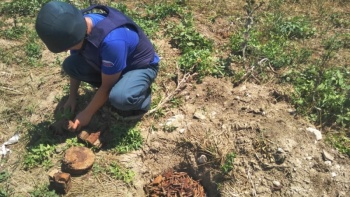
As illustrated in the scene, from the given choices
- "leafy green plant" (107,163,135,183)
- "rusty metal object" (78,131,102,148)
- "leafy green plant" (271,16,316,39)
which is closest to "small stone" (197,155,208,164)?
"leafy green plant" (107,163,135,183)

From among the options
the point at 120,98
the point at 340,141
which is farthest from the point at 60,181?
the point at 340,141

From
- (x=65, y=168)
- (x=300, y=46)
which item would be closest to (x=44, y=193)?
(x=65, y=168)

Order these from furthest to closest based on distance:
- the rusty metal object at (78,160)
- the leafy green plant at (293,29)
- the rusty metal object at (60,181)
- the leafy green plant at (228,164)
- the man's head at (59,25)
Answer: the leafy green plant at (293,29), the leafy green plant at (228,164), the rusty metal object at (78,160), the rusty metal object at (60,181), the man's head at (59,25)

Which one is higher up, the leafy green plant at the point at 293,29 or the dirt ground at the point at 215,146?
the leafy green plant at the point at 293,29

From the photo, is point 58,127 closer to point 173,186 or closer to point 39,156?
point 39,156

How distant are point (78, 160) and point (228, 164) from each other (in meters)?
1.20

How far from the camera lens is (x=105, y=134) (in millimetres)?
3268

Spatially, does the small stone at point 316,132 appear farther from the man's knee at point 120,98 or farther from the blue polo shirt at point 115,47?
the blue polo shirt at point 115,47

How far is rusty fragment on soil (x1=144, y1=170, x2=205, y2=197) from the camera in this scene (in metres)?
3.07

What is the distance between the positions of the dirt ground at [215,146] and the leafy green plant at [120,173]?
0.04m

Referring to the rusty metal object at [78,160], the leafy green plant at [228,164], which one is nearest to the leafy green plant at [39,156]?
→ the rusty metal object at [78,160]

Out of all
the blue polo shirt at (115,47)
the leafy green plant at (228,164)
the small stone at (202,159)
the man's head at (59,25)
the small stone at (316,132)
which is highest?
the man's head at (59,25)

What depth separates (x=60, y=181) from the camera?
2.78 m

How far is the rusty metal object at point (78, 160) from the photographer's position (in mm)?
2904
